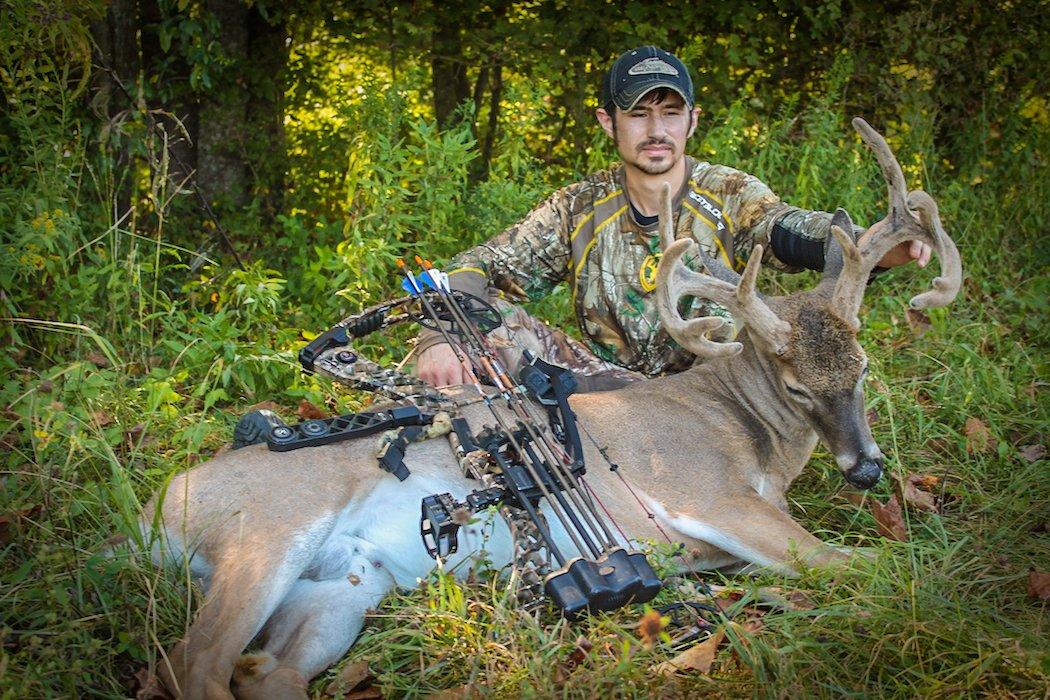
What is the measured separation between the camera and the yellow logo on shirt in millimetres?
5227

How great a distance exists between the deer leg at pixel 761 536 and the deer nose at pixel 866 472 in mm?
276

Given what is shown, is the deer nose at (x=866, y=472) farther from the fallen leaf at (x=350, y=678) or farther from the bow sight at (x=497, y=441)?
the fallen leaf at (x=350, y=678)

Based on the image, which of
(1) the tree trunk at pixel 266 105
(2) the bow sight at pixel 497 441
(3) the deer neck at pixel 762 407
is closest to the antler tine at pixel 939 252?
(3) the deer neck at pixel 762 407

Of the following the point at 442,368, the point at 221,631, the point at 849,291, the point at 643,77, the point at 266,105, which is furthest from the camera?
the point at 266,105

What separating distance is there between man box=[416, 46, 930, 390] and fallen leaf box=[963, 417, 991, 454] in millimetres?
1123

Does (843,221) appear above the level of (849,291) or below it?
above

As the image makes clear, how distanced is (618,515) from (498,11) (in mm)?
5161

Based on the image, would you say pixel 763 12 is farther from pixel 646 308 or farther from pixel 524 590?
pixel 524 590

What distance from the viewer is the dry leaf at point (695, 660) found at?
3.18 metres

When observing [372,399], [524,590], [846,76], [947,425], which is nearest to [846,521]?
[947,425]

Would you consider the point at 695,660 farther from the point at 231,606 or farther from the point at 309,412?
the point at 309,412

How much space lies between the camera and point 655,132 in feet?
16.9

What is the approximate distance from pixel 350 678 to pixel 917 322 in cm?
411

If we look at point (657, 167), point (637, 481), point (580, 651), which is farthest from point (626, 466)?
point (657, 167)
